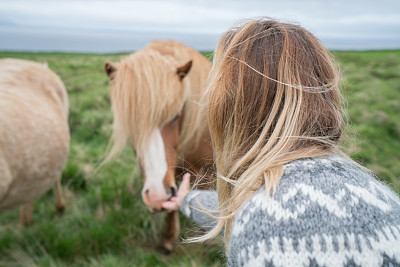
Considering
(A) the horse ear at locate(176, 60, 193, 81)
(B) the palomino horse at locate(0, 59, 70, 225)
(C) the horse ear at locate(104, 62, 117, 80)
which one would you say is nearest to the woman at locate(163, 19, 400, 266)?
(A) the horse ear at locate(176, 60, 193, 81)

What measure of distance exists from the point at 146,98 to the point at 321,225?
5.37 ft

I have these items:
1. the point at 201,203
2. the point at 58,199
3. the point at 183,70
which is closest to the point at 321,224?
the point at 201,203

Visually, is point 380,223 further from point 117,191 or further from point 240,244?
point 117,191

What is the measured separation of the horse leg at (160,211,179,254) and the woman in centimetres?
185

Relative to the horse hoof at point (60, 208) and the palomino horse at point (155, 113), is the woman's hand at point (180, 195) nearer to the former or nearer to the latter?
the palomino horse at point (155, 113)

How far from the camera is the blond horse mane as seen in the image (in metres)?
2.14

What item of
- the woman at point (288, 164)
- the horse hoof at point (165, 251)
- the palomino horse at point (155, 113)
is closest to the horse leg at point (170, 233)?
the horse hoof at point (165, 251)

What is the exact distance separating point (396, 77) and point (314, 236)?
9.34 metres

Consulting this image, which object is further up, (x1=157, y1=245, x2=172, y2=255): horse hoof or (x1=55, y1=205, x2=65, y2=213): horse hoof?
(x1=157, y1=245, x2=172, y2=255): horse hoof

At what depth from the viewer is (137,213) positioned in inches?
120

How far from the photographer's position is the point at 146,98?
215 centimetres

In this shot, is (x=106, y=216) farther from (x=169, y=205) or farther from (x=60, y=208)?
(x=169, y=205)

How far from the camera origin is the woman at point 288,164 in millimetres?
732

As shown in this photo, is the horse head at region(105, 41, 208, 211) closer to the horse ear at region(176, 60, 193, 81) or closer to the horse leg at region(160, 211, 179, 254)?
the horse ear at region(176, 60, 193, 81)
